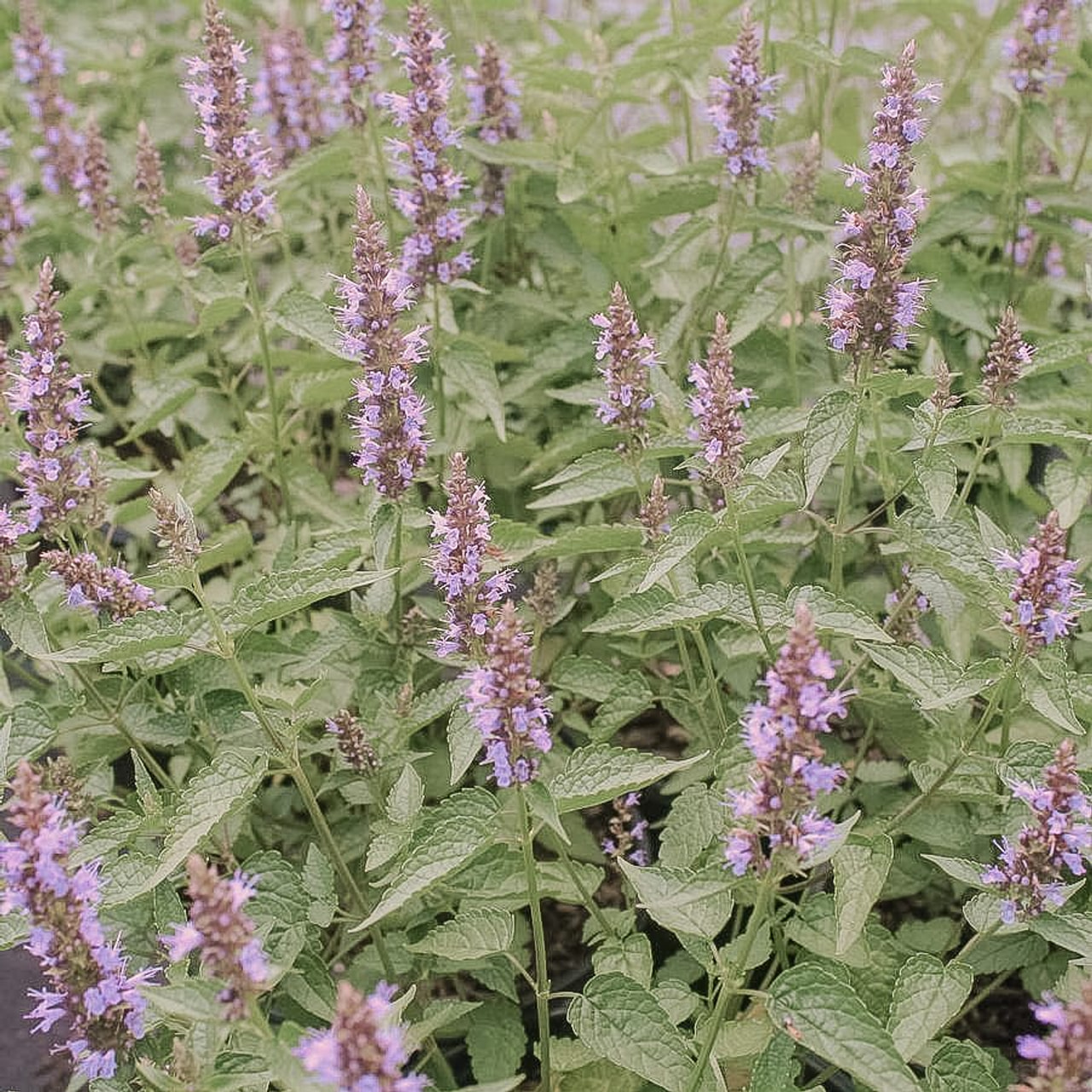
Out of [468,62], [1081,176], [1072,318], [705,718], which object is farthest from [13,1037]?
[1081,176]

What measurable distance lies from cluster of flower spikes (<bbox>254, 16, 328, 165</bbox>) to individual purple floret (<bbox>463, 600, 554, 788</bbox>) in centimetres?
336

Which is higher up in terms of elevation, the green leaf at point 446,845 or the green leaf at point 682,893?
the green leaf at point 446,845

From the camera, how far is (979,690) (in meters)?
2.65

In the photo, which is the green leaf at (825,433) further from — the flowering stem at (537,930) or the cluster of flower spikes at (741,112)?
the cluster of flower spikes at (741,112)

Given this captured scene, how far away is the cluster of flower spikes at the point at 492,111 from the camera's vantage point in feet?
14.3

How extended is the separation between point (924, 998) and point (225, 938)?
139cm

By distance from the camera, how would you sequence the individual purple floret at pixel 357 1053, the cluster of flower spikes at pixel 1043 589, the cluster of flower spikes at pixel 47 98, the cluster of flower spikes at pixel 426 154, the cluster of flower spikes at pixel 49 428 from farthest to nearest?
the cluster of flower spikes at pixel 47 98 < the cluster of flower spikes at pixel 426 154 < the cluster of flower spikes at pixel 49 428 < the cluster of flower spikes at pixel 1043 589 < the individual purple floret at pixel 357 1053

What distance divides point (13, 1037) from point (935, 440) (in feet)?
9.34

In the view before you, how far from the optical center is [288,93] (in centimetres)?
515

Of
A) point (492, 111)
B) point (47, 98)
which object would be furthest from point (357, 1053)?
point (47, 98)

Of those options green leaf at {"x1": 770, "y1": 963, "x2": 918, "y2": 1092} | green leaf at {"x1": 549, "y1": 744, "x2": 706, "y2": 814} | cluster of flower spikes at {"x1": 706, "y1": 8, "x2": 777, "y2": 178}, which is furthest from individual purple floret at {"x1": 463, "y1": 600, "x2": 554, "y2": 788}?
cluster of flower spikes at {"x1": 706, "y1": 8, "x2": 777, "y2": 178}

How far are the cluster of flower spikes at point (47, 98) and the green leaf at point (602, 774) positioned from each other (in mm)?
3343

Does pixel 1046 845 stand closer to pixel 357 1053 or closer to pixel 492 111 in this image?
pixel 357 1053

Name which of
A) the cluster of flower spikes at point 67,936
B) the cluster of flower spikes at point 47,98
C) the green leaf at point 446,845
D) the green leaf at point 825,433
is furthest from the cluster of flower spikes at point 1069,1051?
the cluster of flower spikes at point 47,98
